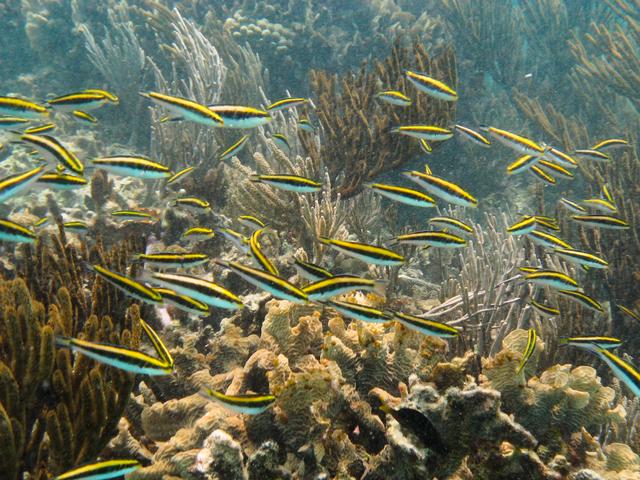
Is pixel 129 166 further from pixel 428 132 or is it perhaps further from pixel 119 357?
pixel 428 132

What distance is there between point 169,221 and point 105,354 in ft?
12.7

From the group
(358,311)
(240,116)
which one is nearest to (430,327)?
(358,311)

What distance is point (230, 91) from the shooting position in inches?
379

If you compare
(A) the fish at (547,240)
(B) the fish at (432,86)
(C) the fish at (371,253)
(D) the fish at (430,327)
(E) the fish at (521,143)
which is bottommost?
(D) the fish at (430,327)

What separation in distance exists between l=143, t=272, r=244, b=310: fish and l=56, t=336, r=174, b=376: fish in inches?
20.6

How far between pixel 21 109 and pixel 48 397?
3341 millimetres

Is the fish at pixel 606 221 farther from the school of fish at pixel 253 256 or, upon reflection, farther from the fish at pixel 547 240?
the fish at pixel 547 240

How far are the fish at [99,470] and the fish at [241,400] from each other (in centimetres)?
44

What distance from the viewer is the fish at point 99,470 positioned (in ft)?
5.83

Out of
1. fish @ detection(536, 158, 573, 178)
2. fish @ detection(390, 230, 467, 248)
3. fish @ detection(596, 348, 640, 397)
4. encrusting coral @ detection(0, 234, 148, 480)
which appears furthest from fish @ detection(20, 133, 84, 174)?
fish @ detection(536, 158, 573, 178)

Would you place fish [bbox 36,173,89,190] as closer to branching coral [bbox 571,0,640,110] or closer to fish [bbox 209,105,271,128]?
fish [bbox 209,105,271,128]

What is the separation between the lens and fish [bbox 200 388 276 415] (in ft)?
6.86

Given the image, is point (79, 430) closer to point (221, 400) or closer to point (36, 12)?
point (221, 400)

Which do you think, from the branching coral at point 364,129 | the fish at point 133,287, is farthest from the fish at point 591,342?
the branching coral at point 364,129
